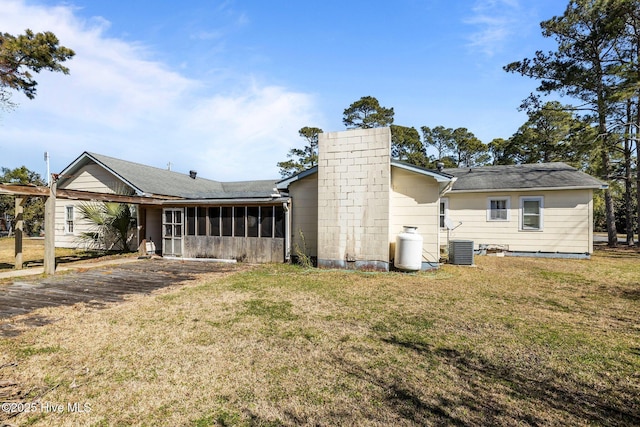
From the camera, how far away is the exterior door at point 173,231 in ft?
41.4

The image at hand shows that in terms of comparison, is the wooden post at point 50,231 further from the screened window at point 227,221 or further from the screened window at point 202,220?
the screened window at point 227,221

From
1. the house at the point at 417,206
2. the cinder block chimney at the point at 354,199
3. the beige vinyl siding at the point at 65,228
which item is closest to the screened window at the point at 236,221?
the house at the point at 417,206

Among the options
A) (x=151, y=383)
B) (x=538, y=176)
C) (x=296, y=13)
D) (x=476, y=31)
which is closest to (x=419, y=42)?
(x=476, y=31)

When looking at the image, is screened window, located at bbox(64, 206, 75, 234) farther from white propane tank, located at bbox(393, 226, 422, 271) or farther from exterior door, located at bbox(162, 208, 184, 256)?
white propane tank, located at bbox(393, 226, 422, 271)

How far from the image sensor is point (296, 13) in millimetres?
9672

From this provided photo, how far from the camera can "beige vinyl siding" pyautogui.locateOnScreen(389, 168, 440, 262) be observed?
9.60m

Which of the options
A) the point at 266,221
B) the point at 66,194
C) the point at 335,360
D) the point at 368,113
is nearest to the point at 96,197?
the point at 66,194

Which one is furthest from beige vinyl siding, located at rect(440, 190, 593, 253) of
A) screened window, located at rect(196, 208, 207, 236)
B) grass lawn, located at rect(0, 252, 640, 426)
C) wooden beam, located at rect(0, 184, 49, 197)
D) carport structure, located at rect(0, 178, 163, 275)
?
wooden beam, located at rect(0, 184, 49, 197)

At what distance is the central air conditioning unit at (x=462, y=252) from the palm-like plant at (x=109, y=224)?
48.9 feet

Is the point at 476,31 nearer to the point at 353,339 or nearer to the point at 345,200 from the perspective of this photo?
the point at 345,200

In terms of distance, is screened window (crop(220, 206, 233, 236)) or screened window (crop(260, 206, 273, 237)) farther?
screened window (crop(220, 206, 233, 236))

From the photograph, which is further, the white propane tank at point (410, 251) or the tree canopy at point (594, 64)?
the tree canopy at point (594, 64)

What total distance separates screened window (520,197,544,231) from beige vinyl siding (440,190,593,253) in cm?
12

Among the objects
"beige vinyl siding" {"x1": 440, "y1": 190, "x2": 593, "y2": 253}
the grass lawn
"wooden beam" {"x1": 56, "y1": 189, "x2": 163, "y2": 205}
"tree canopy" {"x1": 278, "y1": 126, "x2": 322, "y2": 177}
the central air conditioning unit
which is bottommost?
the grass lawn
